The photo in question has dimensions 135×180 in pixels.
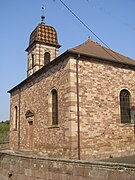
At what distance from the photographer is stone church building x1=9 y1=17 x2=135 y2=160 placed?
458 inches

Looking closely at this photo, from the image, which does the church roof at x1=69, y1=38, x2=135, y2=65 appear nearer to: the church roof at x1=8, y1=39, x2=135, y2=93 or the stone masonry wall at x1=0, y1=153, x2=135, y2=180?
the church roof at x1=8, y1=39, x2=135, y2=93

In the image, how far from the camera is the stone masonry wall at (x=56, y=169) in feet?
21.2

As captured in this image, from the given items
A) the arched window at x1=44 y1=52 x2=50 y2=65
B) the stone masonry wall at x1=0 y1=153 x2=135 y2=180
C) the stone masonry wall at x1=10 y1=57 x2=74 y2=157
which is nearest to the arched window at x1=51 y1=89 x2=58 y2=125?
the stone masonry wall at x1=10 y1=57 x2=74 y2=157

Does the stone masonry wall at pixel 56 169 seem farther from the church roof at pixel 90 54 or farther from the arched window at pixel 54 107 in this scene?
the church roof at pixel 90 54

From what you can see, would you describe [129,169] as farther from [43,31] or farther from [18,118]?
[43,31]

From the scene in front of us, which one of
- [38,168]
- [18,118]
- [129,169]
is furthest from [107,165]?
[18,118]

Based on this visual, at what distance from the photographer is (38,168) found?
902cm

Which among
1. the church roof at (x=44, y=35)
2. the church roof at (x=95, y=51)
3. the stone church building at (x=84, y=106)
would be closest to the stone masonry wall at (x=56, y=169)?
the stone church building at (x=84, y=106)

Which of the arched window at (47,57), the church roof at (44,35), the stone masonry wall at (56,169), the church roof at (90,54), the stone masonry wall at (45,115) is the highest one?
the church roof at (44,35)

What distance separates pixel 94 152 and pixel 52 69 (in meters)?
5.67

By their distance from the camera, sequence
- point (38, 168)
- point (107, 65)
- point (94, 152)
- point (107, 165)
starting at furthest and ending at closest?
1. point (107, 65)
2. point (94, 152)
3. point (38, 168)
4. point (107, 165)

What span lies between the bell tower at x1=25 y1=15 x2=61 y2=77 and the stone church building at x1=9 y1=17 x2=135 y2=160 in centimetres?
718

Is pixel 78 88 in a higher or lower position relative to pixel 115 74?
lower

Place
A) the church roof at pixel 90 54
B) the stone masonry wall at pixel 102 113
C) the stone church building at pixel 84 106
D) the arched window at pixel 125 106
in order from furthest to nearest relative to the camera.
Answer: the arched window at pixel 125 106 → the church roof at pixel 90 54 → the stone masonry wall at pixel 102 113 → the stone church building at pixel 84 106
